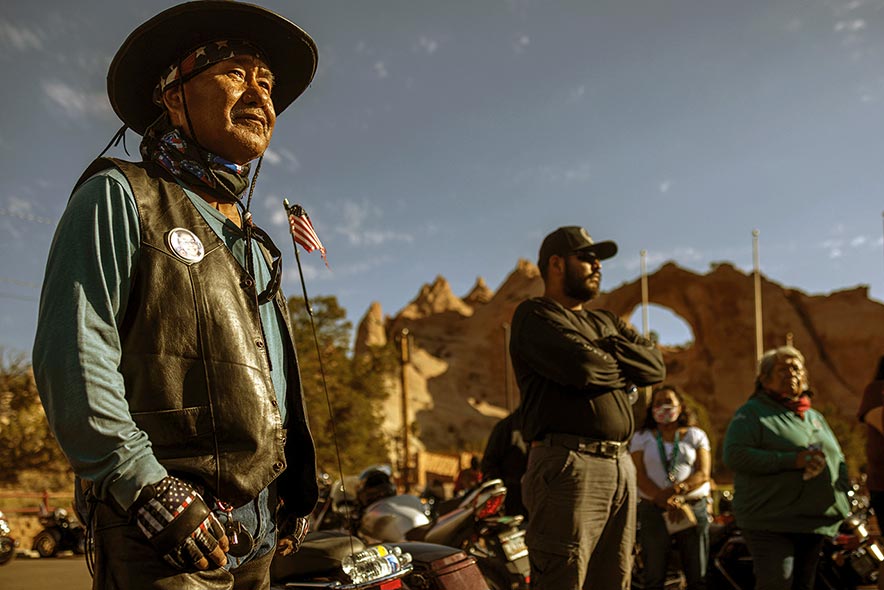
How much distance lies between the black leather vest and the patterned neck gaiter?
11cm

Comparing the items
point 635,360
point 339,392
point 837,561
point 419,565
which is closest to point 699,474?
point 837,561

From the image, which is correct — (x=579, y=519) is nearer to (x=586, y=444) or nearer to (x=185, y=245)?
(x=586, y=444)

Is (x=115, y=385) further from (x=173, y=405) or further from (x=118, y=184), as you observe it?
(x=118, y=184)

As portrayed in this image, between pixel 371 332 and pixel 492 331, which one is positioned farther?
pixel 371 332

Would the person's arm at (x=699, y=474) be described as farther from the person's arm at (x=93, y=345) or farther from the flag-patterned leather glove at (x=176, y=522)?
the person's arm at (x=93, y=345)

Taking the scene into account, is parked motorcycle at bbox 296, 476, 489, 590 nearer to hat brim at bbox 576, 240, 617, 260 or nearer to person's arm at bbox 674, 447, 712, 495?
hat brim at bbox 576, 240, 617, 260

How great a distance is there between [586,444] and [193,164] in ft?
8.13

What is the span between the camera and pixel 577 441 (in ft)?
12.8

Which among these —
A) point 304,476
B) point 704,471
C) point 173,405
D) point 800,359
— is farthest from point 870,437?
point 173,405

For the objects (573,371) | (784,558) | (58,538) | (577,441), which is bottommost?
(58,538)

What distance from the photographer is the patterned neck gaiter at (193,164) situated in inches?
82.8

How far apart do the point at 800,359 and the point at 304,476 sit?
4.37 metres

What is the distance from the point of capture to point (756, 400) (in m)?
5.48

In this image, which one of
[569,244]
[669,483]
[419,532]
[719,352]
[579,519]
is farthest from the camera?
[719,352]
